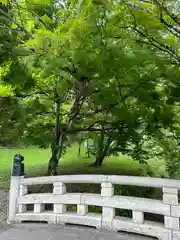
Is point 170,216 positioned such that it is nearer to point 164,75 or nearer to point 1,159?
point 164,75

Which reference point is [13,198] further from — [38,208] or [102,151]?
[102,151]

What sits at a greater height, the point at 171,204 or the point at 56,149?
the point at 56,149

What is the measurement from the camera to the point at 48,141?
18.6 ft

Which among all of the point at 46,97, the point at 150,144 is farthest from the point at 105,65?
the point at 150,144

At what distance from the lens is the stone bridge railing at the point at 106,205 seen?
2951mm

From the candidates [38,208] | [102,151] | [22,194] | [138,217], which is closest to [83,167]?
[102,151]

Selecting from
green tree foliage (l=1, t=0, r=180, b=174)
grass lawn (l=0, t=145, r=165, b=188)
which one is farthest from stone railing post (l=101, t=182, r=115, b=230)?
grass lawn (l=0, t=145, r=165, b=188)

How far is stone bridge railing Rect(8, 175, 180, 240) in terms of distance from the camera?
295 cm

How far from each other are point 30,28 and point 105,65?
1915mm

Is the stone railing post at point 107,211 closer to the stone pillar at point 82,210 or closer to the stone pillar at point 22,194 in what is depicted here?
the stone pillar at point 82,210

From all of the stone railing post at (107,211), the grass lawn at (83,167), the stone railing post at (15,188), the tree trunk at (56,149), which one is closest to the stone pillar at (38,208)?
the stone railing post at (15,188)

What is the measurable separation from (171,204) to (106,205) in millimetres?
850

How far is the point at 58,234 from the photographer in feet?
10.6

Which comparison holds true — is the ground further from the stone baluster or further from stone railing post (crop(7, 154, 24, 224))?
the stone baluster
